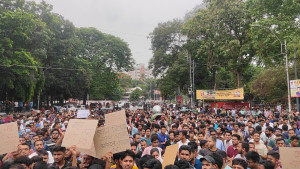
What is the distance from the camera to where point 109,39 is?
4200 cm

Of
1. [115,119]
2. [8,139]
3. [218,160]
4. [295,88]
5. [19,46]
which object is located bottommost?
[218,160]

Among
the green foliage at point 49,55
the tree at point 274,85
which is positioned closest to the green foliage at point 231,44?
the tree at point 274,85

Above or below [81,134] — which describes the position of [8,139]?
below

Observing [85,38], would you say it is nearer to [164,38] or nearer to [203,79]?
[164,38]

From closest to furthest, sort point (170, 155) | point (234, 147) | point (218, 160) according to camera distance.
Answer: point (218, 160), point (170, 155), point (234, 147)

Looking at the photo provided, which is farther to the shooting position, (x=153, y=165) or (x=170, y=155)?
(x=170, y=155)

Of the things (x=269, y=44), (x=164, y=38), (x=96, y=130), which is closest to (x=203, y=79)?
(x=164, y=38)

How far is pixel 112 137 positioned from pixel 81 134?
0.41 metres

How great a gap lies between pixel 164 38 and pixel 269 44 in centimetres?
2155

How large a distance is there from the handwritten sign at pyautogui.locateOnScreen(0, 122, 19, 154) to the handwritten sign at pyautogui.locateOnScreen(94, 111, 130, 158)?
1.83m

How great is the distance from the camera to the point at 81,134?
3334 mm

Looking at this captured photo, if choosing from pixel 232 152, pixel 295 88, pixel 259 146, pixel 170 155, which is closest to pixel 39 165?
pixel 170 155

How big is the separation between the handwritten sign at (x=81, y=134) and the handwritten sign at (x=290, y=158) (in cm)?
256

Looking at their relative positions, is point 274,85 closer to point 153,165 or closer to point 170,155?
point 170,155
